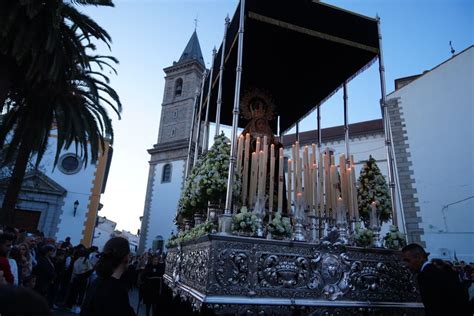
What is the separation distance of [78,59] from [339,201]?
9.44 metres

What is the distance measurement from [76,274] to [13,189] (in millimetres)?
3384

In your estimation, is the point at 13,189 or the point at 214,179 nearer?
the point at 214,179

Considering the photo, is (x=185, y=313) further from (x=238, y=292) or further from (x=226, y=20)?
(x=226, y=20)

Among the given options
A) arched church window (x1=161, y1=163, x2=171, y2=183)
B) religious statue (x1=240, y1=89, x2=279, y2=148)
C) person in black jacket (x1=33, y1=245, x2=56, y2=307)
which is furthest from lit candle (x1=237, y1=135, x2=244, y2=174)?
arched church window (x1=161, y1=163, x2=171, y2=183)

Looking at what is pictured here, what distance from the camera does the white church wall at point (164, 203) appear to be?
29703 mm

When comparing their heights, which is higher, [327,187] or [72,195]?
[72,195]

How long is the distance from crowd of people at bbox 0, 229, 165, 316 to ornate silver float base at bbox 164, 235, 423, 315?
983 mm

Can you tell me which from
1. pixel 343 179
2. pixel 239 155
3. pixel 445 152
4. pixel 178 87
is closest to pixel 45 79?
pixel 239 155

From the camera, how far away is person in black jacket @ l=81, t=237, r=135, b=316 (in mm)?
2145

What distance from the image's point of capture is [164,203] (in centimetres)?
3072

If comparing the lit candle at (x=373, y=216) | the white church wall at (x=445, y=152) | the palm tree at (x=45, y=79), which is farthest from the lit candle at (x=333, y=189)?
the white church wall at (x=445, y=152)

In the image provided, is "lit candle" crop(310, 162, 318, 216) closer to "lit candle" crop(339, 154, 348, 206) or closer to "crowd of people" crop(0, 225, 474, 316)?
"lit candle" crop(339, 154, 348, 206)

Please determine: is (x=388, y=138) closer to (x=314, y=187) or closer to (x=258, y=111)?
(x=314, y=187)

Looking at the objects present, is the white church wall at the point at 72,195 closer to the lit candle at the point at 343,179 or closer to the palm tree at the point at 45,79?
the palm tree at the point at 45,79
